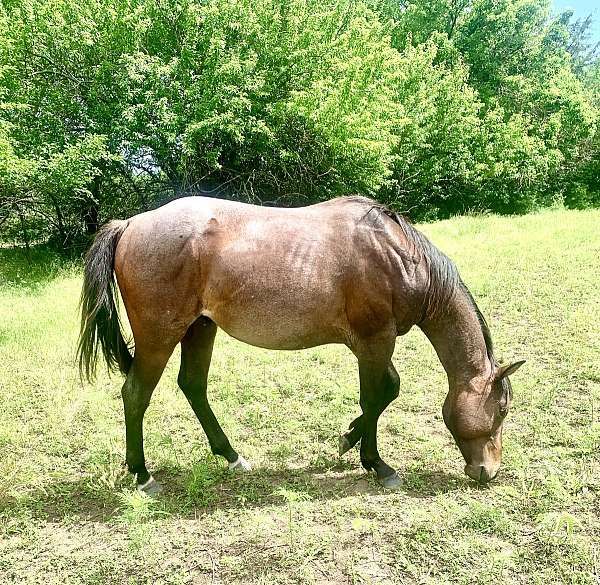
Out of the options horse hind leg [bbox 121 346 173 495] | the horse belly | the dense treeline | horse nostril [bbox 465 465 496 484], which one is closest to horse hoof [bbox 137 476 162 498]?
horse hind leg [bbox 121 346 173 495]

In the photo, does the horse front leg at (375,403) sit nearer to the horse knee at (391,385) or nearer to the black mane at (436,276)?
the horse knee at (391,385)

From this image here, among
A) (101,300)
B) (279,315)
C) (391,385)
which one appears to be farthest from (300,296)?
(101,300)

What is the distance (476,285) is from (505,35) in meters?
23.7

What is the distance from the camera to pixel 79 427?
14.4 ft

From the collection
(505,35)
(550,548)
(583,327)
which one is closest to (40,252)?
(583,327)

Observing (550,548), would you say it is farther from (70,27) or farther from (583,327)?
(70,27)

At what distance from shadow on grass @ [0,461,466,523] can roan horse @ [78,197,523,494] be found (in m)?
0.16

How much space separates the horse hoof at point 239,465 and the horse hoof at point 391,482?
0.97 meters

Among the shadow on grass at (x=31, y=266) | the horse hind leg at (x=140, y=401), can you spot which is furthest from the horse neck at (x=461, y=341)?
the shadow on grass at (x=31, y=266)

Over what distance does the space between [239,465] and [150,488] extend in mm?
638

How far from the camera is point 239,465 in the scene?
3.79 meters

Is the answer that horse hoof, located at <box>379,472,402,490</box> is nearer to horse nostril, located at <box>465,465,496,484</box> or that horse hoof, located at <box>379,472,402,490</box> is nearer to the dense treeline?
horse nostril, located at <box>465,465,496,484</box>

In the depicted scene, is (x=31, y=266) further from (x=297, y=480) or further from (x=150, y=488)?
(x=297, y=480)

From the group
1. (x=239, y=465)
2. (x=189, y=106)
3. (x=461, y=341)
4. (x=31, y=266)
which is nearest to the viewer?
(x=461, y=341)
